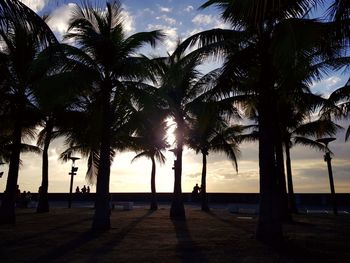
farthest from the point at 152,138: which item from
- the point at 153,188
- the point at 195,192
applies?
the point at 195,192

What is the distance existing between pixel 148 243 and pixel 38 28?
7.16 meters

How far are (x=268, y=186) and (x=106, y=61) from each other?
26.3ft

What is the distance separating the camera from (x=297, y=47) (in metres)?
8.37

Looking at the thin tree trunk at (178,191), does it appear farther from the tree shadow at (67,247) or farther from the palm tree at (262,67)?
the palm tree at (262,67)

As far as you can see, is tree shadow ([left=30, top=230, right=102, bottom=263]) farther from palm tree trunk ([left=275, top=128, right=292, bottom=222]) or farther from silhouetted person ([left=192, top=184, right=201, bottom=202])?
silhouetted person ([left=192, top=184, right=201, bottom=202])

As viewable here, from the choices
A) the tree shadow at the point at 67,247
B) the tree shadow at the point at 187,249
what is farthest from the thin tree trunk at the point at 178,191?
the tree shadow at the point at 67,247

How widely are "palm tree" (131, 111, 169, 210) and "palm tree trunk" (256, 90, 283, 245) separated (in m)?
5.66

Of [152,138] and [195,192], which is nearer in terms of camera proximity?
[152,138]

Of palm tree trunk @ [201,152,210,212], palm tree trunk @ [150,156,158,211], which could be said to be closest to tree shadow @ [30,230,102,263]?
palm tree trunk @ [201,152,210,212]

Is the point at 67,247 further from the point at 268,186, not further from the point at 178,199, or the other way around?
the point at 178,199

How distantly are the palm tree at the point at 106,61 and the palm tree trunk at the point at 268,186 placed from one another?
531 cm

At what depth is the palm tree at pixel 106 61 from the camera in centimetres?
1538

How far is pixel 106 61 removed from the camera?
15.8m

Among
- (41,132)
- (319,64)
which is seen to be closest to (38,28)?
(319,64)
